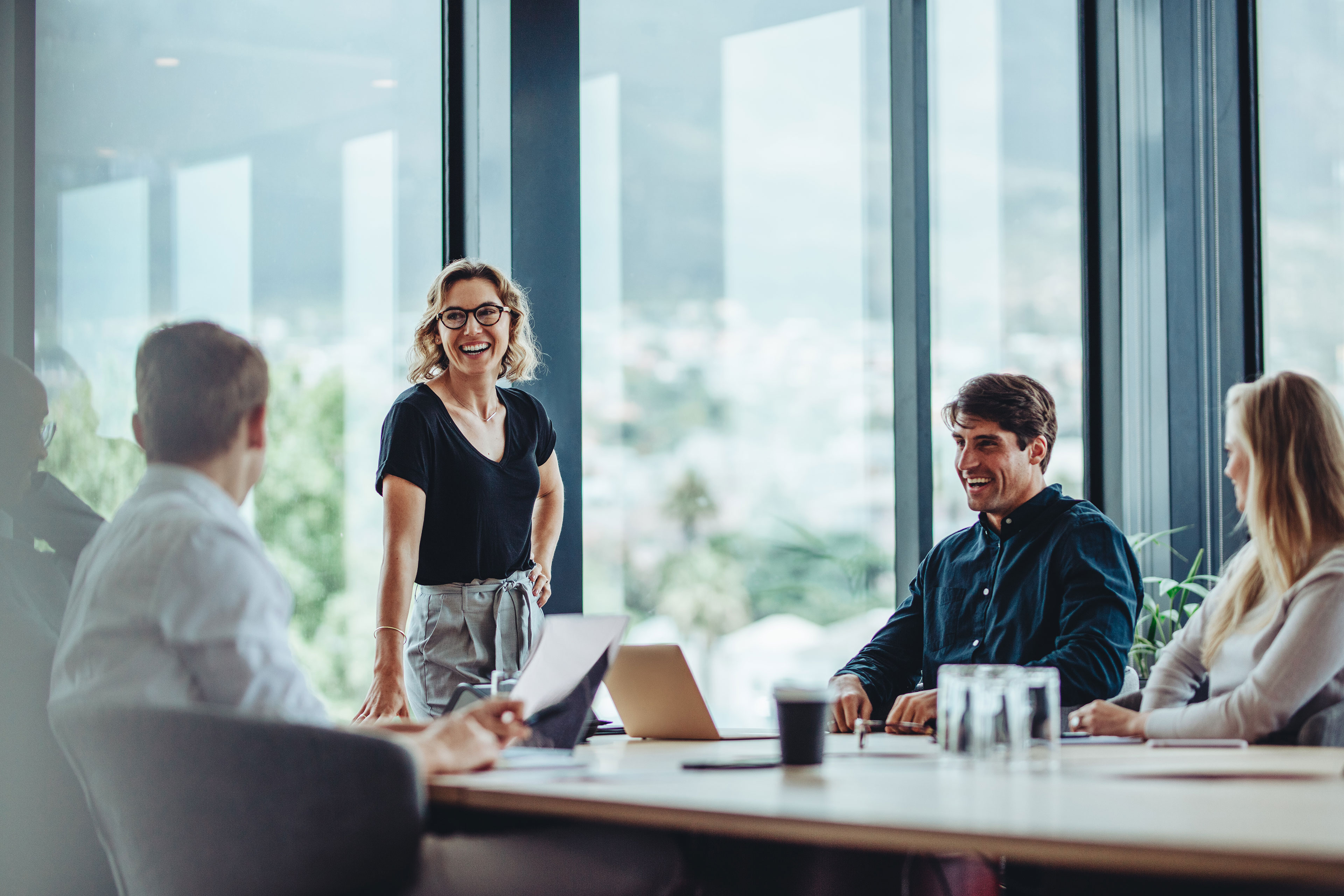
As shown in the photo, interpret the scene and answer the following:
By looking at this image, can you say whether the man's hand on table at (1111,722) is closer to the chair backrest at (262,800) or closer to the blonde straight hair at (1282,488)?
the blonde straight hair at (1282,488)

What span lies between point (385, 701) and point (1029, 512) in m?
1.44

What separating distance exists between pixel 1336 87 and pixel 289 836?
3834 millimetres

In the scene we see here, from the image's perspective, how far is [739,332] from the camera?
32.6ft

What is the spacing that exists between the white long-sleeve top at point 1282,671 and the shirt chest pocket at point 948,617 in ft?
2.15

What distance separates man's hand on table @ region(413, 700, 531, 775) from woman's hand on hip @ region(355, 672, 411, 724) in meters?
0.79

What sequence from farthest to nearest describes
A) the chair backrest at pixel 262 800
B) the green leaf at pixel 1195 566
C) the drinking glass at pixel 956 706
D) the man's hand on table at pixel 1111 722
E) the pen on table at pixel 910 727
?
1. the green leaf at pixel 1195 566
2. the pen on table at pixel 910 727
3. the man's hand on table at pixel 1111 722
4. the drinking glass at pixel 956 706
5. the chair backrest at pixel 262 800

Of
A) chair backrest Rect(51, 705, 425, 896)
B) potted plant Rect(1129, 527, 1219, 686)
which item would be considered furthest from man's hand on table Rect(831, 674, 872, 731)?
potted plant Rect(1129, 527, 1219, 686)

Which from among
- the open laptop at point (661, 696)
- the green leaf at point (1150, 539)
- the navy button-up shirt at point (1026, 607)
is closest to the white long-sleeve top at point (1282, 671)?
the navy button-up shirt at point (1026, 607)

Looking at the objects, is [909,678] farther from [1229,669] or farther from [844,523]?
[844,523]

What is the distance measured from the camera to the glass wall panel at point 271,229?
2.66 metres

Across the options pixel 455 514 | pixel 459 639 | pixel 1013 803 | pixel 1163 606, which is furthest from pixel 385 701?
pixel 1163 606

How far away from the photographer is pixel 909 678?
271 cm

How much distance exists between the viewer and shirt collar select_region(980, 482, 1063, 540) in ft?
8.53

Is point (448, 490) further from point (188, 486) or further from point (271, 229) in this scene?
point (188, 486)
